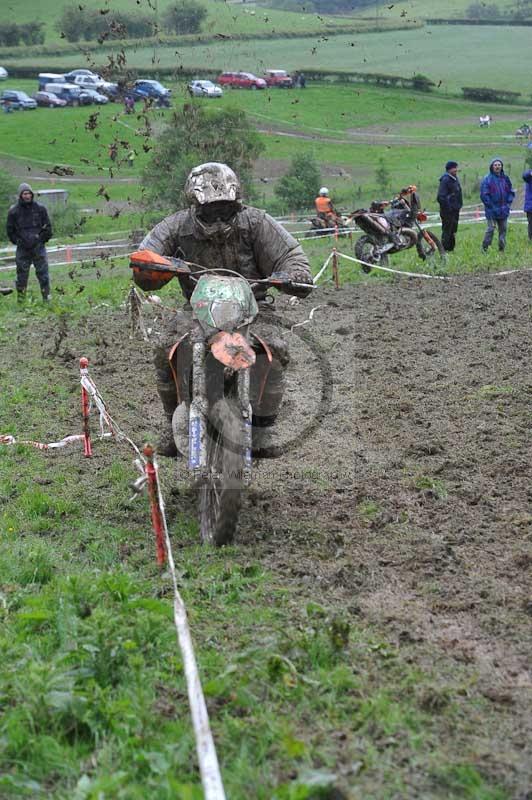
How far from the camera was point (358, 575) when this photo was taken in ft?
19.9

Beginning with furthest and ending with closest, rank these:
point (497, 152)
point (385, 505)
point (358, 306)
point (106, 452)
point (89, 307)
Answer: point (497, 152) < point (89, 307) < point (358, 306) < point (106, 452) < point (385, 505)

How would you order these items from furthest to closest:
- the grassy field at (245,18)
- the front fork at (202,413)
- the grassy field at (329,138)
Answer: the grassy field at (245,18)
the grassy field at (329,138)
the front fork at (202,413)

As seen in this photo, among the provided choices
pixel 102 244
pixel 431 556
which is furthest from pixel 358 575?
pixel 102 244

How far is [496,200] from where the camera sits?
788 inches

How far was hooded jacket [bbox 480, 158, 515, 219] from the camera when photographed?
20.0 m

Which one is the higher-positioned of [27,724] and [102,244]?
[27,724]

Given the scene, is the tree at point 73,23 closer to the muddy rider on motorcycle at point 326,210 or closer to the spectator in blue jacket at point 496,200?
the muddy rider on motorcycle at point 326,210

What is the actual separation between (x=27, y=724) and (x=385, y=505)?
3490 mm

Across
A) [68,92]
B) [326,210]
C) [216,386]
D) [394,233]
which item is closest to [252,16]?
[68,92]

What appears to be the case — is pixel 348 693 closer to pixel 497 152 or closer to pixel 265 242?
pixel 265 242

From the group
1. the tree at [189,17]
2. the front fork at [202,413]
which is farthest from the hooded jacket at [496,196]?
the tree at [189,17]

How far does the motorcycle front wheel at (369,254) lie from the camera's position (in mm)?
19406

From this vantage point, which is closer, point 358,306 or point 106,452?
point 106,452

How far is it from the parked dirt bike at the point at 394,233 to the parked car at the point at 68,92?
3592cm
